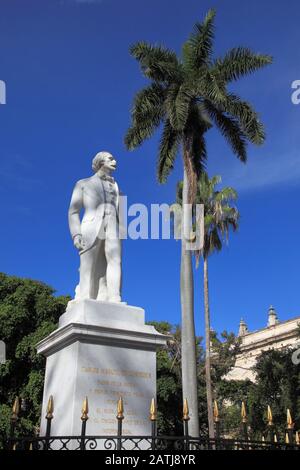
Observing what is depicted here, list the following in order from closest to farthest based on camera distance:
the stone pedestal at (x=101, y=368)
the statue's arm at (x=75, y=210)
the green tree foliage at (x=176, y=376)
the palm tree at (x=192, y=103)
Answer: the stone pedestal at (x=101, y=368), the statue's arm at (x=75, y=210), the palm tree at (x=192, y=103), the green tree foliage at (x=176, y=376)

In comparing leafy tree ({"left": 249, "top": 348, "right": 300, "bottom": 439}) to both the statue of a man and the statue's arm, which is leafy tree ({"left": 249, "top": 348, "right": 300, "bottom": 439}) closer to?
the statue of a man

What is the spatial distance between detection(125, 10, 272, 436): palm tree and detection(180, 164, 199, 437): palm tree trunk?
1473mm

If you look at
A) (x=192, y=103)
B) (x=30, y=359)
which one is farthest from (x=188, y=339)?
(x=30, y=359)

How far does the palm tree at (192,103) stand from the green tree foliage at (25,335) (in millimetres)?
10953

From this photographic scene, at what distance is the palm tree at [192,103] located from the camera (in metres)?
19.8

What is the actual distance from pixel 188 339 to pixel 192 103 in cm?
890

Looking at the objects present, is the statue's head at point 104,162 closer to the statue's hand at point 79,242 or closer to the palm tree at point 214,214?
the statue's hand at point 79,242

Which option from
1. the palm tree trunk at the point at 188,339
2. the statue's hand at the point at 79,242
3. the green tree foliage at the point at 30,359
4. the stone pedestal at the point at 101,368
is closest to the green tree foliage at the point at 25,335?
the green tree foliage at the point at 30,359

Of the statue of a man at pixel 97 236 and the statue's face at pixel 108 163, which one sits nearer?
the statue of a man at pixel 97 236

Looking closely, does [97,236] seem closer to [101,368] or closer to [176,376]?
[101,368]

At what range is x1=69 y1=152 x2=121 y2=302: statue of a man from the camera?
882cm

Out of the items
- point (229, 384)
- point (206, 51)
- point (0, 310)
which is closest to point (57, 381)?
point (206, 51)

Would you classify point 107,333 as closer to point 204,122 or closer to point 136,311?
point 136,311

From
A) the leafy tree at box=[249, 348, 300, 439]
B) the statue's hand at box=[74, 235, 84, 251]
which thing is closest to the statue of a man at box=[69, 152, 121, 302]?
the statue's hand at box=[74, 235, 84, 251]
